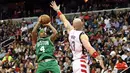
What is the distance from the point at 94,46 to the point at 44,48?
1035 centimetres

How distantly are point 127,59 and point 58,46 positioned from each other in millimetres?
5576

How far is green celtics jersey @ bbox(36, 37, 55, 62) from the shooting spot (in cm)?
948

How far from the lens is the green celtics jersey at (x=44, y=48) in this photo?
948 cm

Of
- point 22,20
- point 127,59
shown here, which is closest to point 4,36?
point 22,20

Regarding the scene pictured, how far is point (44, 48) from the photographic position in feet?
31.1

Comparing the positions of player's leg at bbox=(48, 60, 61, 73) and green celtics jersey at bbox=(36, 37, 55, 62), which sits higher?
green celtics jersey at bbox=(36, 37, 55, 62)

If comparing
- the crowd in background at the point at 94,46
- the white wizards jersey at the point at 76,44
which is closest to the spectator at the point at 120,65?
the crowd in background at the point at 94,46

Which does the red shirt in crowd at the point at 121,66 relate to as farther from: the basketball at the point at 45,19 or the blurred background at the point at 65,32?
the basketball at the point at 45,19

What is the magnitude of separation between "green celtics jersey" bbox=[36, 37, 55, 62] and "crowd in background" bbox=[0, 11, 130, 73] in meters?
6.05

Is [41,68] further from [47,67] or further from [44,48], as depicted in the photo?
[44,48]

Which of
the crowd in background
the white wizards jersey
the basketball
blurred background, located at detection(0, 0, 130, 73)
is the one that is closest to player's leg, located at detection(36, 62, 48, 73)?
the basketball

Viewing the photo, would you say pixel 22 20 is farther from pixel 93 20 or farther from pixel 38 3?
pixel 93 20

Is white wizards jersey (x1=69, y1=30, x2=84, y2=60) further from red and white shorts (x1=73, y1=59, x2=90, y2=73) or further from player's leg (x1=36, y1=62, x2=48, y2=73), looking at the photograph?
player's leg (x1=36, y1=62, x2=48, y2=73)

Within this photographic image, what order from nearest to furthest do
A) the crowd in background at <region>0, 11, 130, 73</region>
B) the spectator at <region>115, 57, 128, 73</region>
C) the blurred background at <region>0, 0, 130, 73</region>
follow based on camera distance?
1. the spectator at <region>115, 57, 128, 73</region>
2. the crowd in background at <region>0, 11, 130, 73</region>
3. the blurred background at <region>0, 0, 130, 73</region>
